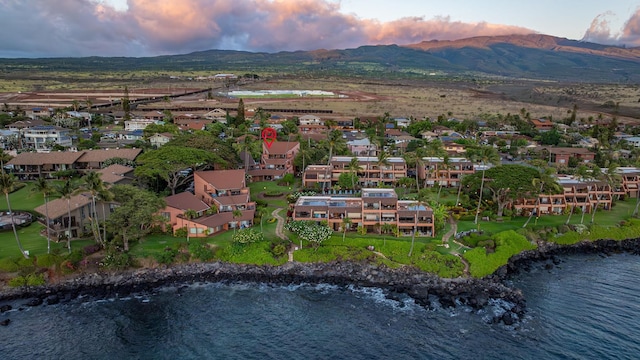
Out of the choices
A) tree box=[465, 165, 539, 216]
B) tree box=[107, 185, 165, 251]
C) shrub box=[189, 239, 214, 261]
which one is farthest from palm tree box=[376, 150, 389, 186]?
tree box=[107, 185, 165, 251]

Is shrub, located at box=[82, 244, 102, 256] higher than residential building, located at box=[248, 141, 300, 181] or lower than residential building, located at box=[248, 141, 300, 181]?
lower

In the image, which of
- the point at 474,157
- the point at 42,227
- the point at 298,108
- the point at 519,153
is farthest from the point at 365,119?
the point at 42,227

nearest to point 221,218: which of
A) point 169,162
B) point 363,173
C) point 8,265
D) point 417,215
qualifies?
point 169,162

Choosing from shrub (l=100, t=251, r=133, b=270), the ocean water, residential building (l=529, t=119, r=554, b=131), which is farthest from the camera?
residential building (l=529, t=119, r=554, b=131)

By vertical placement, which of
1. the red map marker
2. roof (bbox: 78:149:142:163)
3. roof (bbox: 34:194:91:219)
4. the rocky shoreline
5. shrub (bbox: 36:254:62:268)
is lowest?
the rocky shoreline

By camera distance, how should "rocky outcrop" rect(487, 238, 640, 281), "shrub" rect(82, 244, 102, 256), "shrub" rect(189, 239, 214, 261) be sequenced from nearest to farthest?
"shrub" rect(82, 244, 102, 256)
"shrub" rect(189, 239, 214, 261)
"rocky outcrop" rect(487, 238, 640, 281)

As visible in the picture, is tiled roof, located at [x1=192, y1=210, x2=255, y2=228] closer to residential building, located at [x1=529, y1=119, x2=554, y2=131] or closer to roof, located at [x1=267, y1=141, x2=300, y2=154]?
roof, located at [x1=267, y1=141, x2=300, y2=154]

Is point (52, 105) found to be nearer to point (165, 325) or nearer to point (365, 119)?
point (365, 119)
